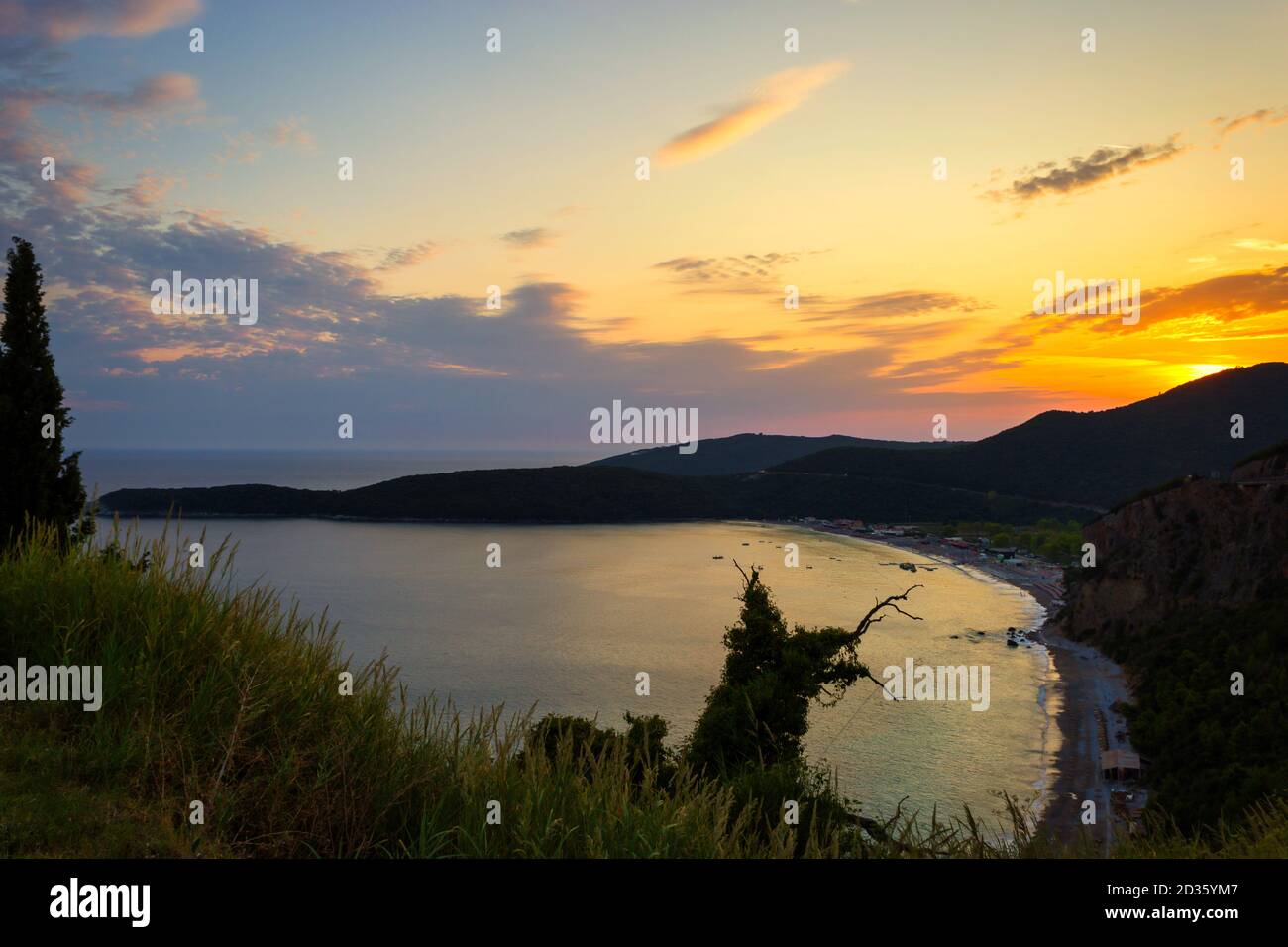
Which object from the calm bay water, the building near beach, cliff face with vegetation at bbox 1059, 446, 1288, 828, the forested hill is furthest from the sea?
the forested hill

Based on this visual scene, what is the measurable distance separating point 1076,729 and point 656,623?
39.5 metres

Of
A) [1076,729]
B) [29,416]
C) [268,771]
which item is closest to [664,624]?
[1076,729]

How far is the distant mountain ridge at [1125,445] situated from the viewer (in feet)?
308

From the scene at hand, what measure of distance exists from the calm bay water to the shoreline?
3.36ft

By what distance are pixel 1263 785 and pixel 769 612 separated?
1759cm

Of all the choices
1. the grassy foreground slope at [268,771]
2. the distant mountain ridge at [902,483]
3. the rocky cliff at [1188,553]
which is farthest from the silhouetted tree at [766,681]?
the distant mountain ridge at [902,483]

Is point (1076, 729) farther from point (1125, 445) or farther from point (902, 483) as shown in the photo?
point (902, 483)

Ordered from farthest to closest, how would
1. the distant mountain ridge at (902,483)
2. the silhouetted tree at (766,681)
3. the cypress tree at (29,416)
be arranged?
the distant mountain ridge at (902,483)
the silhouetted tree at (766,681)
the cypress tree at (29,416)

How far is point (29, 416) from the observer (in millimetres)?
16406

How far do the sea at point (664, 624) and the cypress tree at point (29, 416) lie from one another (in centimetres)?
276

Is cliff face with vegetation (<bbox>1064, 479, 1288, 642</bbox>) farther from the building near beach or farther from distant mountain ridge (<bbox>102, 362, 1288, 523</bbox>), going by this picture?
distant mountain ridge (<bbox>102, 362, 1288, 523</bbox>)

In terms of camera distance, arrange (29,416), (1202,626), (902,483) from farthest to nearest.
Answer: (902,483)
(1202,626)
(29,416)

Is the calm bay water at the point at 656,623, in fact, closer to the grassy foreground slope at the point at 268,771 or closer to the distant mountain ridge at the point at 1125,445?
the grassy foreground slope at the point at 268,771
